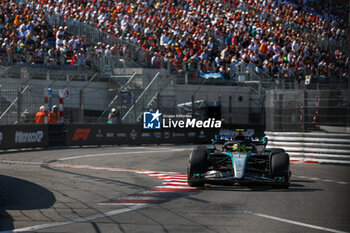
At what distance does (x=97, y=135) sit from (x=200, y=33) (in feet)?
31.9

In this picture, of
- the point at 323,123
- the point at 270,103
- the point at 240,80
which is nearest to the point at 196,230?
the point at 323,123

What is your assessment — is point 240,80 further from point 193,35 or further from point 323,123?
point 323,123

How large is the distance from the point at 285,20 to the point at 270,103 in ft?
55.9

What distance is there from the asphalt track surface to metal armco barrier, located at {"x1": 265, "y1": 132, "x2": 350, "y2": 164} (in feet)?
5.82

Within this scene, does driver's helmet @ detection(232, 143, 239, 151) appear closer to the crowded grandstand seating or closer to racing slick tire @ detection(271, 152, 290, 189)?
racing slick tire @ detection(271, 152, 290, 189)

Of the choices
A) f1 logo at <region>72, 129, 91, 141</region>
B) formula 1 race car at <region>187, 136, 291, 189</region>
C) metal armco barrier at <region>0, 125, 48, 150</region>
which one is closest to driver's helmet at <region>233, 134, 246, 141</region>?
formula 1 race car at <region>187, 136, 291, 189</region>

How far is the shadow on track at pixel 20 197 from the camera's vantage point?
769 cm

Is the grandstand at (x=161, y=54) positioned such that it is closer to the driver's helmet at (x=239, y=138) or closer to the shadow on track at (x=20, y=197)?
the shadow on track at (x=20, y=197)

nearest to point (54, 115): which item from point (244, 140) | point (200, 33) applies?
point (200, 33)

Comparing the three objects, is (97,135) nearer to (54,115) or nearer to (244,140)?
(54,115)

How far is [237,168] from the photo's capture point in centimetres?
1066

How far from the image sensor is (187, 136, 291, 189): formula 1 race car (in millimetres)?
10656

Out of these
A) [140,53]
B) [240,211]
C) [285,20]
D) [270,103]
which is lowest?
[240,211]

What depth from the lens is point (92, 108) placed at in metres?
24.7
